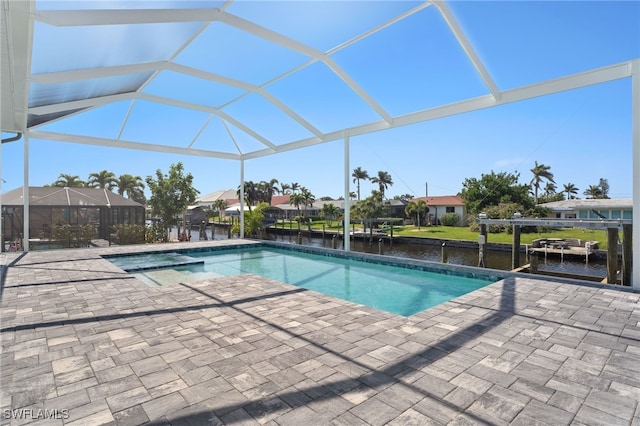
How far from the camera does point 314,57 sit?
245 inches

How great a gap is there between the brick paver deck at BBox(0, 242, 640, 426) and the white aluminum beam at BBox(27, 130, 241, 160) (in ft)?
21.2

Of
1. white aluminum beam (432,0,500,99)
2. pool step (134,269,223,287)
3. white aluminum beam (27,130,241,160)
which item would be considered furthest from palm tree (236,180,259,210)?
white aluminum beam (432,0,500,99)

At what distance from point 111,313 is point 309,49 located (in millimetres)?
5089

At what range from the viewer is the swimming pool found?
612 centimetres

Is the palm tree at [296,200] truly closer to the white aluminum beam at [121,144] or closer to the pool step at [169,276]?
the white aluminum beam at [121,144]

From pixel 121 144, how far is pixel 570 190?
77.5 metres

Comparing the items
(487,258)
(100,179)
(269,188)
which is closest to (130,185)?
(100,179)

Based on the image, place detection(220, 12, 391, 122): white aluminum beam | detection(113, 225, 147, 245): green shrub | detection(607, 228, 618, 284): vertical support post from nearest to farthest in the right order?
detection(220, 12, 391, 122): white aluminum beam < detection(607, 228, 618, 284): vertical support post < detection(113, 225, 147, 245): green shrub

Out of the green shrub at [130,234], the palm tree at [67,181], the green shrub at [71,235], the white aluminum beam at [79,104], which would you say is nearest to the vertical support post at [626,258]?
the white aluminum beam at [79,104]

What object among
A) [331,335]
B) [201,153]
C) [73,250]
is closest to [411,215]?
[201,153]

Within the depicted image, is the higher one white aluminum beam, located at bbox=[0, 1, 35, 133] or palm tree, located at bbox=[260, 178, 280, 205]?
palm tree, located at bbox=[260, 178, 280, 205]

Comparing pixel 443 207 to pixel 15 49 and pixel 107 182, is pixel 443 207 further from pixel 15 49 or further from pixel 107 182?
pixel 15 49

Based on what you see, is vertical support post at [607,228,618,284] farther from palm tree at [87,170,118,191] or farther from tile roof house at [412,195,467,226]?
palm tree at [87,170,118,191]

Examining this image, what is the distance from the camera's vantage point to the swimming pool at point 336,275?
612 centimetres
